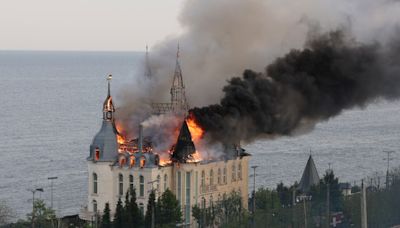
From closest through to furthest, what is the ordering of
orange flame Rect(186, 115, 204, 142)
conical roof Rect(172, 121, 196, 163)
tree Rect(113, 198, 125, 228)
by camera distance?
tree Rect(113, 198, 125, 228) < conical roof Rect(172, 121, 196, 163) < orange flame Rect(186, 115, 204, 142)

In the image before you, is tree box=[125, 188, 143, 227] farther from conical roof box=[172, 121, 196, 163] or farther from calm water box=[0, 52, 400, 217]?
calm water box=[0, 52, 400, 217]

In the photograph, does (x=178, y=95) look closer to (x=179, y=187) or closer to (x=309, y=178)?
(x=179, y=187)

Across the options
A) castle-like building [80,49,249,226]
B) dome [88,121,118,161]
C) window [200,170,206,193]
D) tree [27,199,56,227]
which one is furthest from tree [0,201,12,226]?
window [200,170,206,193]

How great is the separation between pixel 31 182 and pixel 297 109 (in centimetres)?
3430

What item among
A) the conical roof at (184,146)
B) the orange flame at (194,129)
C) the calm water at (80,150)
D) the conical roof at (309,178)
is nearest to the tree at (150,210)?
the conical roof at (184,146)

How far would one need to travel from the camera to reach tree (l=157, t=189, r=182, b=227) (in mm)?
70312

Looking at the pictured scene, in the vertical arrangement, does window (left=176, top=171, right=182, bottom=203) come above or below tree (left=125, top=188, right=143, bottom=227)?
above

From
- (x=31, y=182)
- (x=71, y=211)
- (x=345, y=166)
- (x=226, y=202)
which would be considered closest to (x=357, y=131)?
(x=345, y=166)

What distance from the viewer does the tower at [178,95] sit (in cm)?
8156

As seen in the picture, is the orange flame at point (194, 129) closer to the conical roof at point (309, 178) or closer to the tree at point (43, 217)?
the tree at point (43, 217)

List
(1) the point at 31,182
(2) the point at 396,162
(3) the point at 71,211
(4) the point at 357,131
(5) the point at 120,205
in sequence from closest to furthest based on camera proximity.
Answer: (5) the point at 120,205 < (3) the point at 71,211 < (1) the point at 31,182 < (2) the point at 396,162 < (4) the point at 357,131

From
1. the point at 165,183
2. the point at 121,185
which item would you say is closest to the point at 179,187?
the point at 165,183

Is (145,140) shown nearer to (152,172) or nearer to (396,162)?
(152,172)

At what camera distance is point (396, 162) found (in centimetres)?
Result: 12144
